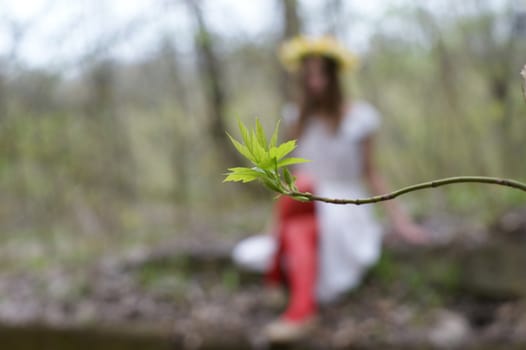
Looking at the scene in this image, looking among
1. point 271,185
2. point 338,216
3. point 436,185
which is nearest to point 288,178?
point 271,185

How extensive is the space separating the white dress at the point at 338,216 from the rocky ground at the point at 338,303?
131mm

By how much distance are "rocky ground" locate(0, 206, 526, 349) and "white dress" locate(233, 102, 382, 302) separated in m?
0.13

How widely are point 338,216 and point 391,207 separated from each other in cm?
44

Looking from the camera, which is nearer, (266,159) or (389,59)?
(266,159)

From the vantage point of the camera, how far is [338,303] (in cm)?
393

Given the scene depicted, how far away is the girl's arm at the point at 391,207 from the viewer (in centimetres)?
389

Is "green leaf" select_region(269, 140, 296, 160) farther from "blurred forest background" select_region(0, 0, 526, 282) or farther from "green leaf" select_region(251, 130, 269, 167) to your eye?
"blurred forest background" select_region(0, 0, 526, 282)

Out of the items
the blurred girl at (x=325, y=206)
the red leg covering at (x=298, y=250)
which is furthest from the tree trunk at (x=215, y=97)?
the red leg covering at (x=298, y=250)

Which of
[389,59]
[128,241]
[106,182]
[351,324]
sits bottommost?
[351,324]

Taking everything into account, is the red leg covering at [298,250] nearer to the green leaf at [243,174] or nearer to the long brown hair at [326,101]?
the long brown hair at [326,101]

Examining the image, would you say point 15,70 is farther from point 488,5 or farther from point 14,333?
point 488,5

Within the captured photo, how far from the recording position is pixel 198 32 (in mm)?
6633

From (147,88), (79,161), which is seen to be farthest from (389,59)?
(79,161)

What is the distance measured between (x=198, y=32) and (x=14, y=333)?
4.09m
